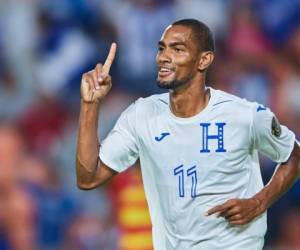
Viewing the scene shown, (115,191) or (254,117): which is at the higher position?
(254,117)

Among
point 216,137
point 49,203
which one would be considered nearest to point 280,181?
point 216,137

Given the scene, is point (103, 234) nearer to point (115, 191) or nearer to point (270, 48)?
point (115, 191)

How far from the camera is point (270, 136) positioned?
Result: 576 cm

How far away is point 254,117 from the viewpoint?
5703 millimetres

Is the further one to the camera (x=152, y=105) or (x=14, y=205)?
(x=14, y=205)

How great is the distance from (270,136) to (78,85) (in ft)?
16.0

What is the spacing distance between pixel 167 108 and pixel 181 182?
435 mm

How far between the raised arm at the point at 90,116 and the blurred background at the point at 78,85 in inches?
121

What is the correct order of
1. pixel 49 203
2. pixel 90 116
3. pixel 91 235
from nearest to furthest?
pixel 90 116 → pixel 91 235 → pixel 49 203

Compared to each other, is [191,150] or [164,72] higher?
[164,72]

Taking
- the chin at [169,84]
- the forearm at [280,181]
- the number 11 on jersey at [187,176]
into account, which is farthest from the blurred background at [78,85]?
the chin at [169,84]

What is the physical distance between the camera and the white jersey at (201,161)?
18.7 feet

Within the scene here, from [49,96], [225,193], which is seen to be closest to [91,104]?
[225,193]

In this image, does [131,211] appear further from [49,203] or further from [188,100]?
[188,100]
